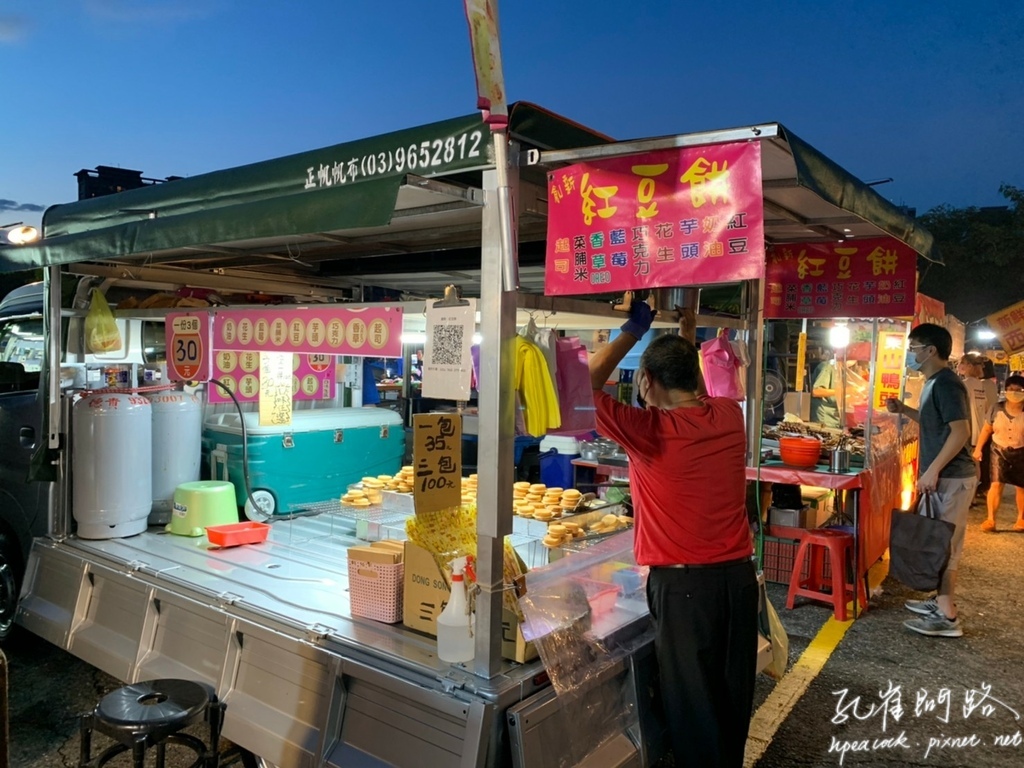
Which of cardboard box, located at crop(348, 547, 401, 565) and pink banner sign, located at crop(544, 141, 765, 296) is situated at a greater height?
pink banner sign, located at crop(544, 141, 765, 296)

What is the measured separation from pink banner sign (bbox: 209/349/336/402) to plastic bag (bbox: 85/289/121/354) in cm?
72

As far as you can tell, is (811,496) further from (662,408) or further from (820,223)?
(662,408)

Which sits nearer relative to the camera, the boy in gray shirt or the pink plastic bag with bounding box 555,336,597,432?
the pink plastic bag with bounding box 555,336,597,432

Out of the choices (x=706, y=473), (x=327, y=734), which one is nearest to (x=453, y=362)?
(x=706, y=473)

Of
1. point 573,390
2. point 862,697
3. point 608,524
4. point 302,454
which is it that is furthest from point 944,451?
point 302,454

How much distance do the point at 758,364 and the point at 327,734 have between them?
11.1 feet

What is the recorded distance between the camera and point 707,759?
311 centimetres

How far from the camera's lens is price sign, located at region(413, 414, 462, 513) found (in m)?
3.09

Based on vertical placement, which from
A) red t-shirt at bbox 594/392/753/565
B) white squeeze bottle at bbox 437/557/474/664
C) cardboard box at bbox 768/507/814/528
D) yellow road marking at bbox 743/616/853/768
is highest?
red t-shirt at bbox 594/392/753/565

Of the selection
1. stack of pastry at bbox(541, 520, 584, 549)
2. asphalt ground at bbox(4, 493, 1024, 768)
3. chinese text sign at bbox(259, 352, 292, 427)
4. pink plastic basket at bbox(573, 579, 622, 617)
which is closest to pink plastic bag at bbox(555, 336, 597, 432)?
pink plastic basket at bbox(573, 579, 622, 617)

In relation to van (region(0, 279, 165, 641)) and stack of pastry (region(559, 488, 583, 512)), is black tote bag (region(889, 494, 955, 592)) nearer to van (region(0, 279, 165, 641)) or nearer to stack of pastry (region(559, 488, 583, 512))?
stack of pastry (region(559, 488, 583, 512))

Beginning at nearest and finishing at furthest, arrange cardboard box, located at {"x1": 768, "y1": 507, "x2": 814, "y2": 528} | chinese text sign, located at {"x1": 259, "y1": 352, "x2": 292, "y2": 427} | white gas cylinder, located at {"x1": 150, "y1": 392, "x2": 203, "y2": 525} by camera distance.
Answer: white gas cylinder, located at {"x1": 150, "y1": 392, "x2": 203, "y2": 525}, chinese text sign, located at {"x1": 259, "y1": 352, "x2": 292, "y2": 427}, cardboard box, located at {"x1": 768, "y1": 507, "x2": 814, "y2": 528}

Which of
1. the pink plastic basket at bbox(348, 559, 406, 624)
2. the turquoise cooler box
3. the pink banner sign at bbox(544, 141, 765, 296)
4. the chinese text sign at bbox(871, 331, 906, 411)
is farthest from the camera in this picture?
the chinese text sign at bbox(871, 331, 906, 411)

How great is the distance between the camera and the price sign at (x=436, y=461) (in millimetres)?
3086
